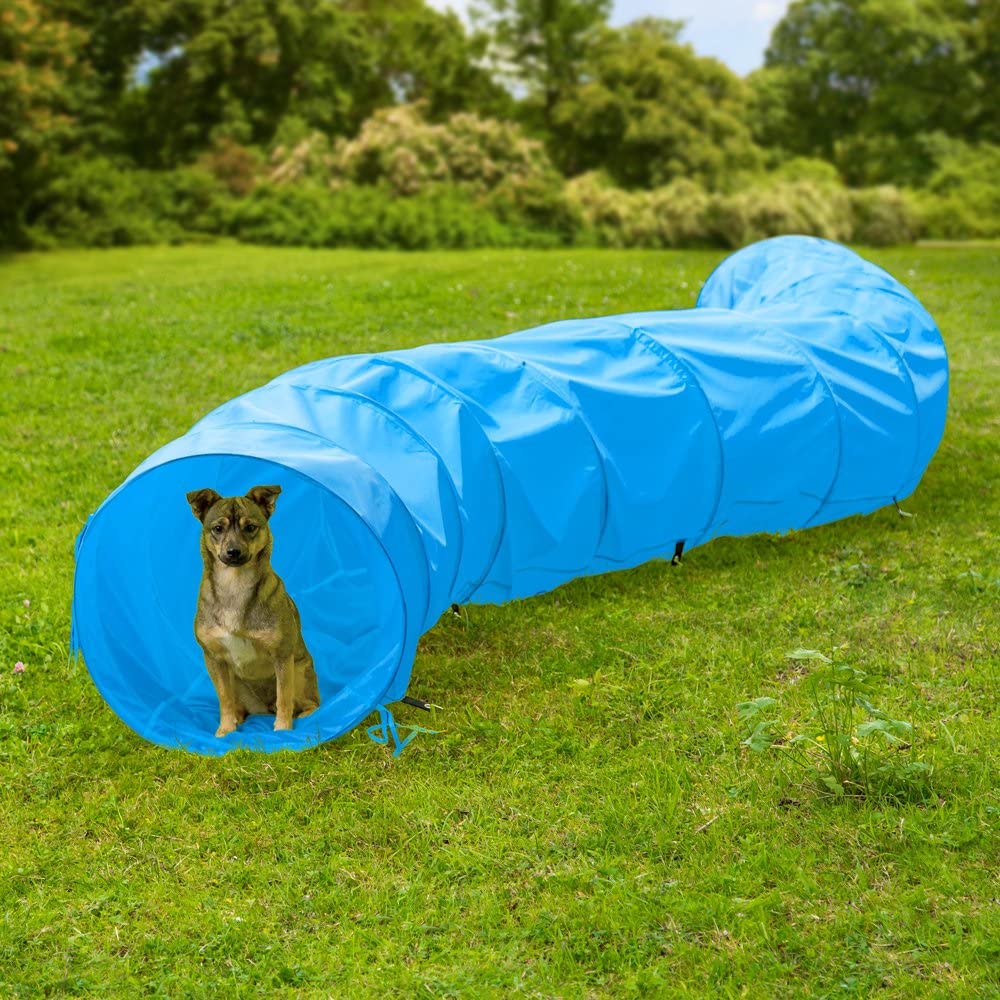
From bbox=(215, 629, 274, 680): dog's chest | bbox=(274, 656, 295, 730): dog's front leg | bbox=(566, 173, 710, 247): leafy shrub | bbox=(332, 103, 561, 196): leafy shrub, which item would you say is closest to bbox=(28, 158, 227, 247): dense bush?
bbox=(332, 103, 561, 196): leafy shrub

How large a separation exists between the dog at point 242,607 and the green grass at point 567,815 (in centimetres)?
36

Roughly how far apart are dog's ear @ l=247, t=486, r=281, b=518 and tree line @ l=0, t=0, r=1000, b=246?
606 inches

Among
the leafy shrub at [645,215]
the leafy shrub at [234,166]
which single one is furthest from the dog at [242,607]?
the leafy shrub at [234,166]

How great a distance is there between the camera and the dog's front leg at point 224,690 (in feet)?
17.3

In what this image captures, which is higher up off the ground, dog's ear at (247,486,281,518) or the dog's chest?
dog's ear at (247,486,281,518)

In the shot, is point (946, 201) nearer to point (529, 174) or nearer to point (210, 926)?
point (529, 174)

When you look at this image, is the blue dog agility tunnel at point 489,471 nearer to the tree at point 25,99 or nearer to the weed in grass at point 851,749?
the weed in grass at point 851,749

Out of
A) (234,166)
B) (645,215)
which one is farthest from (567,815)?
(234,166)

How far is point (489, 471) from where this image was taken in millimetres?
6125

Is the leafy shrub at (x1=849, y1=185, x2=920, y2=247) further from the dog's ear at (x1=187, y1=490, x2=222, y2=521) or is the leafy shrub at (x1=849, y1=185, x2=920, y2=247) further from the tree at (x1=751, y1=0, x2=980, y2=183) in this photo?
the dog's ear at (x1=187, y1=490, x2=222, y2=521)

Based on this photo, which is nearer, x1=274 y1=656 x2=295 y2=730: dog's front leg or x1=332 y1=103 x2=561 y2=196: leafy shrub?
x1=274 y1=656 x2=295 y2=730: dog's front leg

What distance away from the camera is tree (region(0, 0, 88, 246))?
1811 cm

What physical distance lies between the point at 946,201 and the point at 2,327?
2034 centimetres

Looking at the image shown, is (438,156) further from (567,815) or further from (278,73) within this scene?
(567,815)
